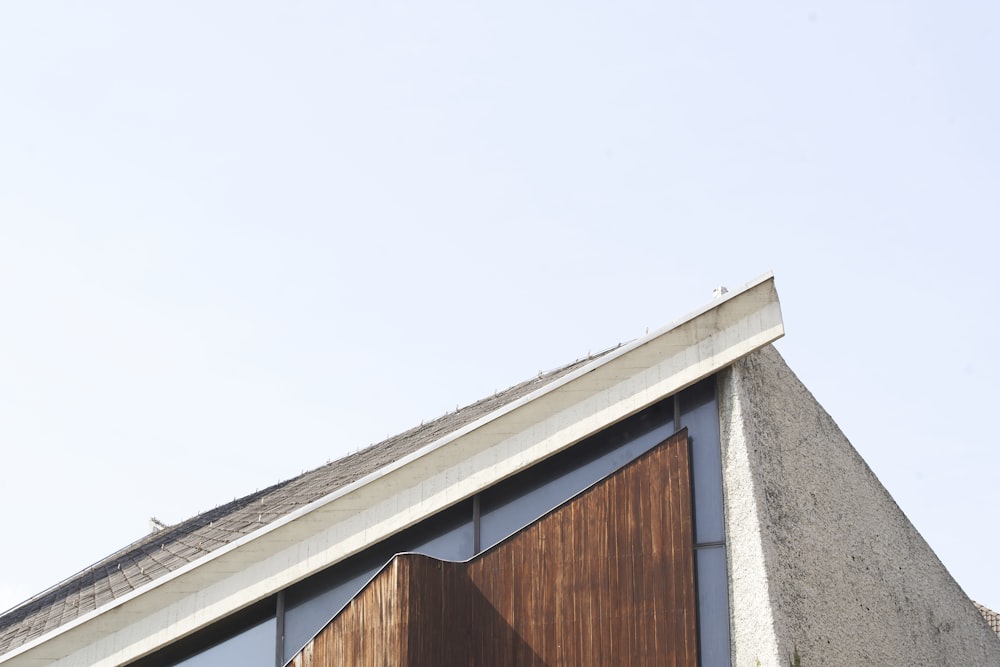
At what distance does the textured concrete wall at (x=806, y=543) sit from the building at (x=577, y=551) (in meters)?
0.03

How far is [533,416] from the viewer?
404 inches

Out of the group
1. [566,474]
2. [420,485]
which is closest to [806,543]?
[566,474]

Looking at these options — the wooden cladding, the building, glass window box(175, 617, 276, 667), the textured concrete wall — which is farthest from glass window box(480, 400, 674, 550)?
glass window box(175, 617, 276, 667)

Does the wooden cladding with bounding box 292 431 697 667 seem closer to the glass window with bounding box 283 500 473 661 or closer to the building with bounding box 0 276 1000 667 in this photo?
the building with bounding box 0 276 1000 667

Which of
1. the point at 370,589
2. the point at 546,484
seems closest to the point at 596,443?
the point at 546,484

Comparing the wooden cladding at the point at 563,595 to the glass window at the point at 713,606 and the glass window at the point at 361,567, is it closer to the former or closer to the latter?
the glass window at the point at 713,606

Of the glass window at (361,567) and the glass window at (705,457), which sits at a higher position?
the glass window at (705,457)

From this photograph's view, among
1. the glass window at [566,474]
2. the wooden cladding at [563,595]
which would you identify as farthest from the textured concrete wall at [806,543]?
the glass window at [566,474]

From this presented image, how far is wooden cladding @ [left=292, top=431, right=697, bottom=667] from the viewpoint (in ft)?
30.5

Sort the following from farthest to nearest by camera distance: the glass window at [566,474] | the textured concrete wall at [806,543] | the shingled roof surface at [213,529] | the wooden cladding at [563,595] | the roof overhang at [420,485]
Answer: the shingled roof surface at [213,529] < the glass window at [566,474] < the roof overhang at [420,485] < the textured concrete wall at [806,543] < the wooden cladding at [563,595]

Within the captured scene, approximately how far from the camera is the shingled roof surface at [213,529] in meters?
11.9

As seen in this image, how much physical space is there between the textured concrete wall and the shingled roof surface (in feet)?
9.47

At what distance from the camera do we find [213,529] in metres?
13.3

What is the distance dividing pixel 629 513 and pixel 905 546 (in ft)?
14.5
